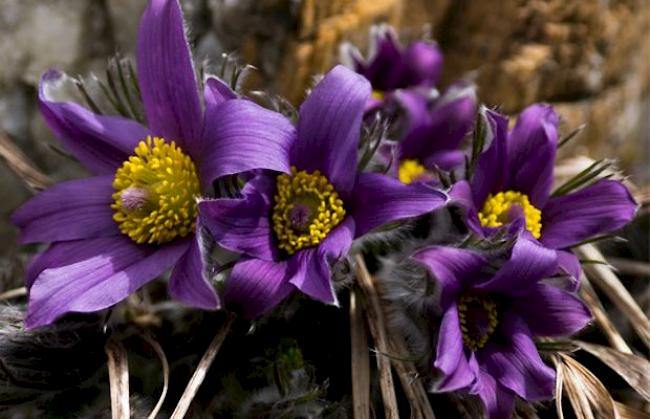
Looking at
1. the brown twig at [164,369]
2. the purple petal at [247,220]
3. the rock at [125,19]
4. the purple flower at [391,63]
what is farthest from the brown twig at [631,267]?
the rock at [125,19]

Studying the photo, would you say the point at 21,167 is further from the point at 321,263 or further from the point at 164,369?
the point at 321,263

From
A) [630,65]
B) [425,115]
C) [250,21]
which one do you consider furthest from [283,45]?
[630,65]

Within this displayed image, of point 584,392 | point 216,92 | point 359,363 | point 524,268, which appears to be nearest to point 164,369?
point 359,363

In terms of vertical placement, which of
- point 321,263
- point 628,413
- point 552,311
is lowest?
point 628,413

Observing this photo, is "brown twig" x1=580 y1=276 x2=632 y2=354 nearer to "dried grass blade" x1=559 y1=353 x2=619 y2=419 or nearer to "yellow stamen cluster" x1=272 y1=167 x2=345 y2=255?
"dried grass blade" x1=559 y1=353 x2=619 y2=419

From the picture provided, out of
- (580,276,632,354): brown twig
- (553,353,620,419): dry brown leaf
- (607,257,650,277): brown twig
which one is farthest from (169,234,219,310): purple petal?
(607,257,650,277): brown twig

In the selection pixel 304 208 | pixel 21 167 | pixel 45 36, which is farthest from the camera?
pixel 45 36
